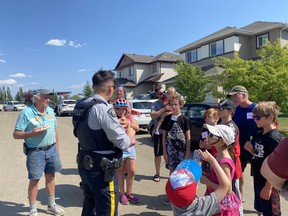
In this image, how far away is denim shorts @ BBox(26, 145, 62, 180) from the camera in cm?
357

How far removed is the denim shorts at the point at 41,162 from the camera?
357 centimetres

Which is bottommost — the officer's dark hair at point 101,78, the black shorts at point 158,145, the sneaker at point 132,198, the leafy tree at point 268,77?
the sneaker at point 132,198

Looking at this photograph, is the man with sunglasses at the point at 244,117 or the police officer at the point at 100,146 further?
the man with sunglasses at the point at 244,117

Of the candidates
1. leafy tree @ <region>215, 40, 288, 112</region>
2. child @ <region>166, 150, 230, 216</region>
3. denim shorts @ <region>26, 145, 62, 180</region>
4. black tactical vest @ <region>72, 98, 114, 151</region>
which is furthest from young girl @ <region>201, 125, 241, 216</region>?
leafy tree @ <region>215, 40, 288, 112</region>

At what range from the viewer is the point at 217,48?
1014 inches

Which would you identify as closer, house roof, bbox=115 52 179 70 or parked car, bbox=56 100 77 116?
parked car, bbox=56 100 77 116

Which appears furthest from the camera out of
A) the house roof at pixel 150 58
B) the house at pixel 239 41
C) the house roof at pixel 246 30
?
the house roof at pixel 150 58

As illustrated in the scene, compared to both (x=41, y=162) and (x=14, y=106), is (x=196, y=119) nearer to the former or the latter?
(x=41, y=162)

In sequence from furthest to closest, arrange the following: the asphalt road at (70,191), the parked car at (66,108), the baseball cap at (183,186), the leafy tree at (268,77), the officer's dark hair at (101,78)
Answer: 1. the parked car at (66,108)
2. the leafy tree at (268,77)
3. the asphalt road at (70,191)
4. the officer's dark hair at (101,78)
5. the baseball cap at (183,186)

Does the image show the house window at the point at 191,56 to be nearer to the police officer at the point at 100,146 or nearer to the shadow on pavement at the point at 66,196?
the shadow on pavement at the point at 66,196

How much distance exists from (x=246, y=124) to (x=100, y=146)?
265 cm

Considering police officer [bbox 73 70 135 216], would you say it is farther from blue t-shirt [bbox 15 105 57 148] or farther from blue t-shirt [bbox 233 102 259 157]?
blue t-shirt [bbox 233 102 259 157]

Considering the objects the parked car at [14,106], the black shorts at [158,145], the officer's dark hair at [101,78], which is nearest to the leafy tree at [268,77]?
the black shorts at [158,145]

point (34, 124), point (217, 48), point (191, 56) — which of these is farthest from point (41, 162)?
point (191, 56)
